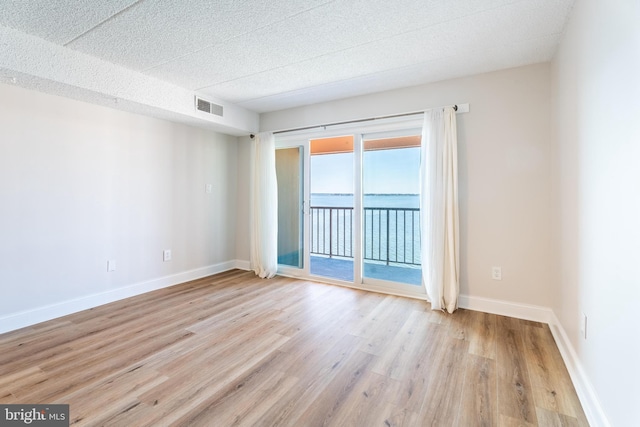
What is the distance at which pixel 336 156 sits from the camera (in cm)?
431

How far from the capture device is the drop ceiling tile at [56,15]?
73.4 inches

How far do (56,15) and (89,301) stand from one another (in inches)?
103

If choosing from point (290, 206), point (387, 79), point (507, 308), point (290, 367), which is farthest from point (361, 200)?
point (290, 367)

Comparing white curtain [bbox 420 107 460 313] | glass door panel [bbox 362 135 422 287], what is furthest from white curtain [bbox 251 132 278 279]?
white curtain [bbox 420 107 460 313]

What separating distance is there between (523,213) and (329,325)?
6.97ft

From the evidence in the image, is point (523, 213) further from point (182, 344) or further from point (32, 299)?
point (32, 299)

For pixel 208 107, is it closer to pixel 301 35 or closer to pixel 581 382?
pixel 301 35

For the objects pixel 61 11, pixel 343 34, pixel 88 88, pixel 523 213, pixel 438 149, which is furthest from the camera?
pixel 438 149

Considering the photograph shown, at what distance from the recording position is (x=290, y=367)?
196 cm

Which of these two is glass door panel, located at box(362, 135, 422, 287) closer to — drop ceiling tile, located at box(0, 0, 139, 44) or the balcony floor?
the balcony floor

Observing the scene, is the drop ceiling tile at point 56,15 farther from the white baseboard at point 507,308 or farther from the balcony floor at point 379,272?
the white baseboard at point 507,308

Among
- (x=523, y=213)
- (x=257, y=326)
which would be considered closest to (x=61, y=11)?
(x=257, y=326)

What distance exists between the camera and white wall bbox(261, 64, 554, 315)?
268 centimetres

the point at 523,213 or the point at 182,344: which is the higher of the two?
the point at 523,213
